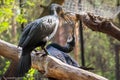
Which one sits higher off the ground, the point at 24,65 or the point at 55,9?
the point at 55,9

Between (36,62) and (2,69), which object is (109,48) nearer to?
(2,69)

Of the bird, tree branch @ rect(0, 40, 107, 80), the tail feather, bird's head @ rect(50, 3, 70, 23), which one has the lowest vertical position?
tree branch @ rect(0, 40, 107, 80)

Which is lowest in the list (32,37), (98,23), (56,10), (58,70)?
(58,70)

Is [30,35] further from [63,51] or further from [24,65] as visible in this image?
[63,51]

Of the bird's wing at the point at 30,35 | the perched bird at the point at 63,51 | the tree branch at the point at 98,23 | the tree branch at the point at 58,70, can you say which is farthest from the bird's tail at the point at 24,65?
the tree branch at the point at 98,23

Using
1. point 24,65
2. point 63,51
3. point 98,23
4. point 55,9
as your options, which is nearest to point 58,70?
point 24,65

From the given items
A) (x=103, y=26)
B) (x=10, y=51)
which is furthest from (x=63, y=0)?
(x=10, y=51)

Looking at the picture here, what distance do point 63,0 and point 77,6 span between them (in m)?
0.86

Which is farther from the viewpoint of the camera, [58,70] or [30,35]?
[58,70]

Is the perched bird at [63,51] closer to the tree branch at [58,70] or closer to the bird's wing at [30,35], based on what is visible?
the tree branch at [58,70]

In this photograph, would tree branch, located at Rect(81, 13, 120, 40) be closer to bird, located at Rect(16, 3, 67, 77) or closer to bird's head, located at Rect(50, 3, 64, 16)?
bird's head, located at Rect(50, 3, 64, 16)

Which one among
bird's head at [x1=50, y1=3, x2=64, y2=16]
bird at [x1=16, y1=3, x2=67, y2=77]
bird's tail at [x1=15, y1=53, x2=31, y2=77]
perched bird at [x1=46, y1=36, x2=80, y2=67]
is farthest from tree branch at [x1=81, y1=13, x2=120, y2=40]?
bird's tail at [x1=15, y1=53, x2=31, y2=77]

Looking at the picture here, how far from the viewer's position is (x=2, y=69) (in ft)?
18.0

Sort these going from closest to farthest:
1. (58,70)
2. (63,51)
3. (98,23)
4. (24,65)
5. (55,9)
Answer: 1. (24,65)
2. (58,70)
3. (55,9)
4. (63,51)
5. (98,23)
